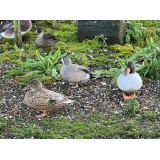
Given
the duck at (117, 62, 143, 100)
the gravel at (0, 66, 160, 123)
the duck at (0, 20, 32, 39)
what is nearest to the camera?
the gravel at (0, 66, 160, 123)

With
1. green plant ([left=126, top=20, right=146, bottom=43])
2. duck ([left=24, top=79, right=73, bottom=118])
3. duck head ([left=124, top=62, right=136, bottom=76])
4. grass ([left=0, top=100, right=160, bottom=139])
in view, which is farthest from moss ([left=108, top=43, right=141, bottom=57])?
duck ([left=24, top=79, right=73, bottom=118])

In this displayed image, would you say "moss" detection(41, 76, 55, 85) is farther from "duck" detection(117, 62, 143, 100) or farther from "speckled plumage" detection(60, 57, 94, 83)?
"duck" detection(117, 62, 143, 100)

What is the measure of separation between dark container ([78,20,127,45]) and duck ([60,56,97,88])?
208 cm

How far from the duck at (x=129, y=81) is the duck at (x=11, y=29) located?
10.9 feet

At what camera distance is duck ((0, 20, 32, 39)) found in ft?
30.6

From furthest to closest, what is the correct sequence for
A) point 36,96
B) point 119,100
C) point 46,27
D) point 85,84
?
point 46,27
point 85,84
point 119,100
point 36,96

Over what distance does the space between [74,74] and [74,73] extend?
2cm

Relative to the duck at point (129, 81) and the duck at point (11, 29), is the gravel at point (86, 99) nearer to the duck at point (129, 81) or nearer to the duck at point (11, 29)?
the duck at point (129, 81)

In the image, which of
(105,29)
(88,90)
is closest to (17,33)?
(105,29)

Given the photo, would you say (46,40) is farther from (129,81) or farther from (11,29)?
(129,81)

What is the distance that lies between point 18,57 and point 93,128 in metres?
3.26

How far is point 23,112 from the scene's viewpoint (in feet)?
21.6

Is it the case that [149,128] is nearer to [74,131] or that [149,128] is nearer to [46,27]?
[74,131]

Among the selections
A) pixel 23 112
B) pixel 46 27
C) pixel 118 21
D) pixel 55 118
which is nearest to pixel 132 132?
pixel 55 118
